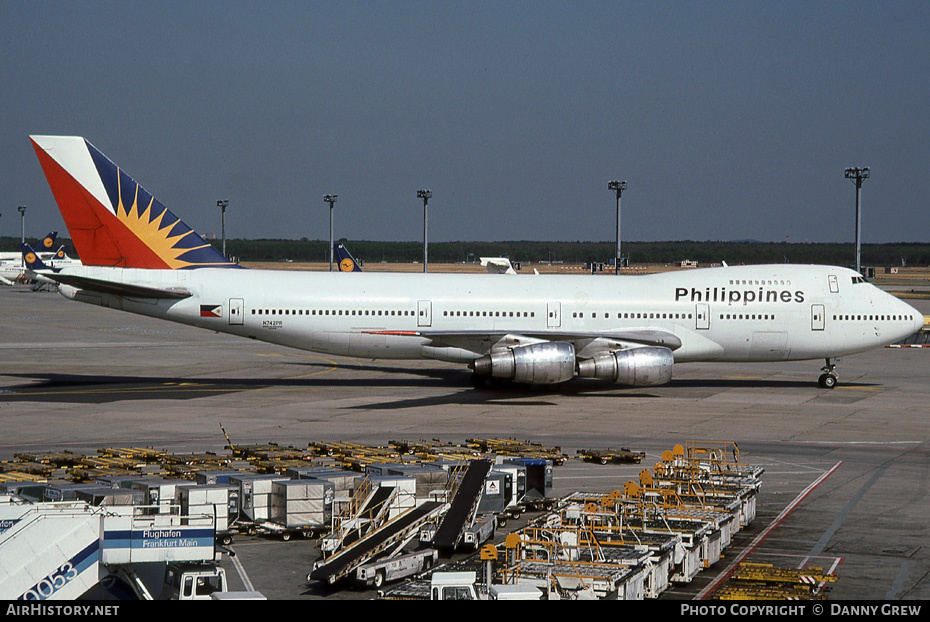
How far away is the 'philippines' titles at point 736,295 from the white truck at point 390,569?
27935 mm

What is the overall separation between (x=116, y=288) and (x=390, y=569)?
2707cm

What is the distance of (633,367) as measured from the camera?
3925 cm

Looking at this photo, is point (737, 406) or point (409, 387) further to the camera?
point (409, 387)

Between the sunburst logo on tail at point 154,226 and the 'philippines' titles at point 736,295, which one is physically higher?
the sunburst logo on tail at point 154,226

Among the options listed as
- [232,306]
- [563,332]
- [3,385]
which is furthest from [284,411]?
[3,385]

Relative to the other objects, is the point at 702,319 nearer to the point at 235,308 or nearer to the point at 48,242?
the point at 235,308

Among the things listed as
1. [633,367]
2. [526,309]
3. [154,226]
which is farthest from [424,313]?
[154,226]

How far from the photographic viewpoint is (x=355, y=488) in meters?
22.3

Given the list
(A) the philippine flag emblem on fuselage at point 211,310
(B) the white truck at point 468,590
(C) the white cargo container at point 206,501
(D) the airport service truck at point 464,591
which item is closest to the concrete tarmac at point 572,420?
(C) the white cargo container at point 206,501

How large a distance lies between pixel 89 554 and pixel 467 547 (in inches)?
277

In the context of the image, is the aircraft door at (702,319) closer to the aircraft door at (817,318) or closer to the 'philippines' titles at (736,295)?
the 'philippines' titles at (736,295)

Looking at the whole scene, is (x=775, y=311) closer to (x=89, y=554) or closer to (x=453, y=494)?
(x=453, y=494)

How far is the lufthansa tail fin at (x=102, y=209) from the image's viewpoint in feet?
136
